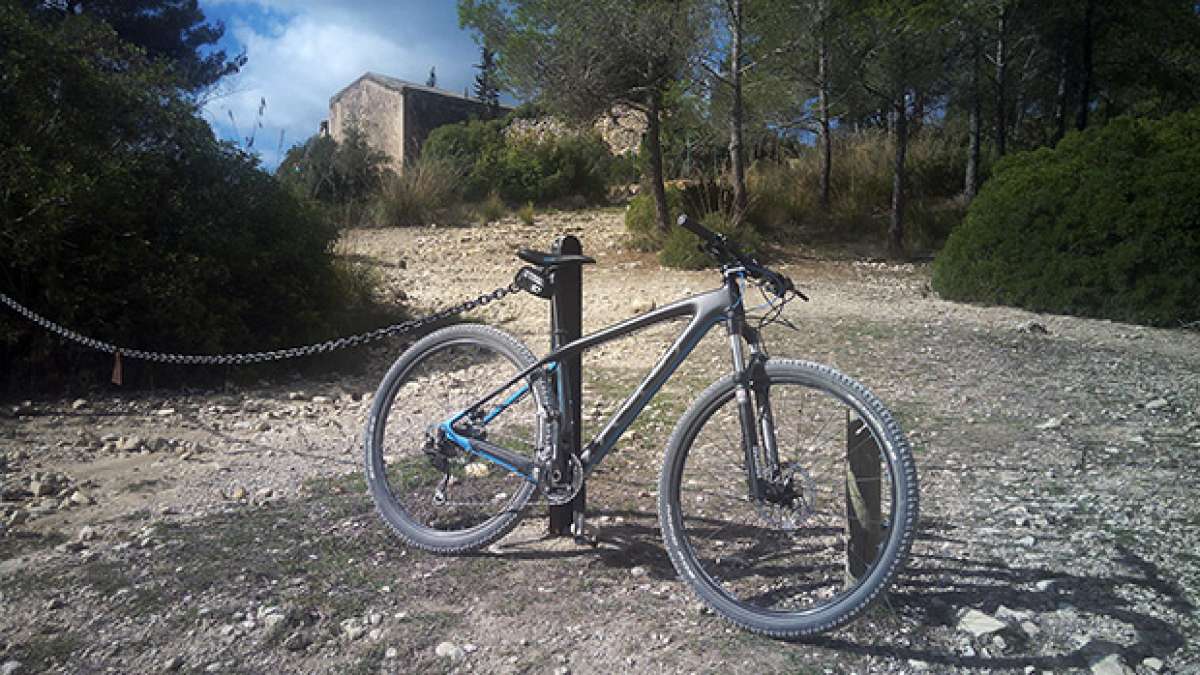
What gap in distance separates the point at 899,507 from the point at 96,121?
234 inches

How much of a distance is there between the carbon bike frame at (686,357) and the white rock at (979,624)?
741 mm

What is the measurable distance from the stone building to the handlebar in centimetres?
3242

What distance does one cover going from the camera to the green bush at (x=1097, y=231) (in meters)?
8.23

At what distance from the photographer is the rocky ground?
2451 mm

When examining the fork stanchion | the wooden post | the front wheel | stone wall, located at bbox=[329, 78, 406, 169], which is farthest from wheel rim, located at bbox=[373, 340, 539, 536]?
stone wall, located at bbox=[329, 78, 406, 169]

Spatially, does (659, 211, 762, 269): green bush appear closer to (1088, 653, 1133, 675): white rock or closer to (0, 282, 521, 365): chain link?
(0, 282, 521, 365): chain link

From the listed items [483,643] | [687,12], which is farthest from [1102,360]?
[687,12]

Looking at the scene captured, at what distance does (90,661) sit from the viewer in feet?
7.93

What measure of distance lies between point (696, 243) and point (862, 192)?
6519mm

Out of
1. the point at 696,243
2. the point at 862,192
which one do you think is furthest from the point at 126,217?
the point at 862,192

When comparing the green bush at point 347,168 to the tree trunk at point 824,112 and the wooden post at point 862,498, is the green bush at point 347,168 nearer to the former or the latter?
the tree trunk at point 824,112

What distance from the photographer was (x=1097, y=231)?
28.2 ft

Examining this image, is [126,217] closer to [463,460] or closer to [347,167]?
[463,460]

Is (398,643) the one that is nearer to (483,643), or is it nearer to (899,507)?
(483,643)
